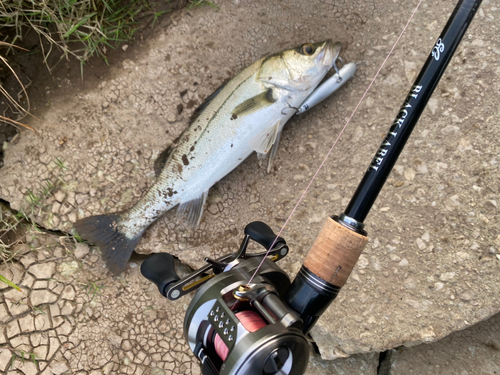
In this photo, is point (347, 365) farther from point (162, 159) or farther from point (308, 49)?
point (308, 49)

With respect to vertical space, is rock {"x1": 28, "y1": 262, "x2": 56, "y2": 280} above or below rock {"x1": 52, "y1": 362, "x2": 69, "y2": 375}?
above

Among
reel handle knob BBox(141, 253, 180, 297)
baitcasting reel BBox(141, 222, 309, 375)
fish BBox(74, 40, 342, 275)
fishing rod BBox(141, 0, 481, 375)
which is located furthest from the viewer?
fish BBox(74, 40, 342, 275)

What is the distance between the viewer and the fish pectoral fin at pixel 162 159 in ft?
6.69

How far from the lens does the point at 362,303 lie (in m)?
1.83

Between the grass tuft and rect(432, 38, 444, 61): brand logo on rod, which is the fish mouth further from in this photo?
the grass tuft

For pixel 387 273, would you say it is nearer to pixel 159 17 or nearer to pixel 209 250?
pixel 209 250

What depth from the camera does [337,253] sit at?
4.05ft

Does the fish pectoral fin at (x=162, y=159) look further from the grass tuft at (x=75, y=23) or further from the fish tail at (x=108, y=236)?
the grass tuft at (x=75, y=23)

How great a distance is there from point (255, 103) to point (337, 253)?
1007 mm

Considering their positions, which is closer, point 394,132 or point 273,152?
point 394,132

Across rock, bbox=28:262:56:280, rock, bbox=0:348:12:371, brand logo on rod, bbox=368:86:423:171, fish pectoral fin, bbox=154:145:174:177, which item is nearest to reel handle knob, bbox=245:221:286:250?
brand logo on rod, bbox=368:86:423:171

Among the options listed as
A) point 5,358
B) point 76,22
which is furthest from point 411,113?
point 5,358

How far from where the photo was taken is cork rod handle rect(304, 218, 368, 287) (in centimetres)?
122

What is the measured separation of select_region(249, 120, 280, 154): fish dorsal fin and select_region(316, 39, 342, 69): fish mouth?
395mm
